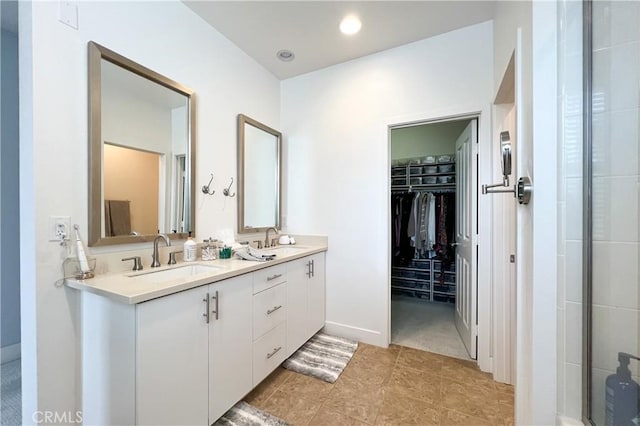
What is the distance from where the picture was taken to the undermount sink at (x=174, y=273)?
4.74 ft

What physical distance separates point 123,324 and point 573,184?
184 centimetres

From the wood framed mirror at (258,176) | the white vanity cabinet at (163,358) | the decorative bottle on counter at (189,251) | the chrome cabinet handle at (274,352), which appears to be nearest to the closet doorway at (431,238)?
the chrome cabinet handle at (274,352)

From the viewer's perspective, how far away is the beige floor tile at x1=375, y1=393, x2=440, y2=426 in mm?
1469

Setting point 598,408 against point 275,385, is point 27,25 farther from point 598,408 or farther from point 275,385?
point 598,408

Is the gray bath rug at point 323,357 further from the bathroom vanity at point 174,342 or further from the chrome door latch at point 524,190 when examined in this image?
the chrome door latch at point 524,190

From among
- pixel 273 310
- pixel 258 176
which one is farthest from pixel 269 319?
pixel 258 176

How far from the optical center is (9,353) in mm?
1890

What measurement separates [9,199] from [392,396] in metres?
3.18

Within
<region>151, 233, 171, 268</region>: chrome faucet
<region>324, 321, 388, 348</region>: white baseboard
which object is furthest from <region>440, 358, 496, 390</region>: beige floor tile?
<region>151, 233, 171, 268</region>: chrome faucet

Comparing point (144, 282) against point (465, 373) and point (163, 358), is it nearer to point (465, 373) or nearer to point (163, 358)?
point (163, 358)

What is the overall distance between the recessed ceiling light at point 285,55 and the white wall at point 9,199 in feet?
6.80

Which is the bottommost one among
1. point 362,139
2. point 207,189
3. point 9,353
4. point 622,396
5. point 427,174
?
point 9,353

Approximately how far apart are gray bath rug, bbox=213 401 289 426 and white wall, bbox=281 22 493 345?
1135mm

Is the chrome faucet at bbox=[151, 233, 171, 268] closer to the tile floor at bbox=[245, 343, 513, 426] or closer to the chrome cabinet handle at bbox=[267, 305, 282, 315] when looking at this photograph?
the chrome cabinet handle at bbox=[267, 305, 282, 315]
